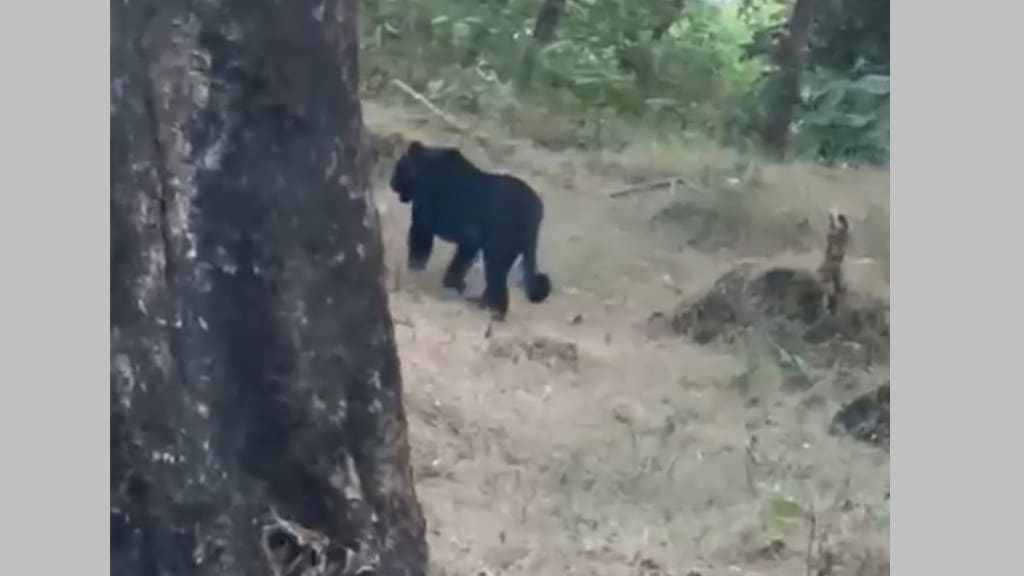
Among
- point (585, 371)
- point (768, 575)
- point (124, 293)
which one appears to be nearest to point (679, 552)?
point (768, 575)

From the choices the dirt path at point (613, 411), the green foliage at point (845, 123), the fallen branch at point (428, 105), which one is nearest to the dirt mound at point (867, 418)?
the dirt path at point (613, 411)

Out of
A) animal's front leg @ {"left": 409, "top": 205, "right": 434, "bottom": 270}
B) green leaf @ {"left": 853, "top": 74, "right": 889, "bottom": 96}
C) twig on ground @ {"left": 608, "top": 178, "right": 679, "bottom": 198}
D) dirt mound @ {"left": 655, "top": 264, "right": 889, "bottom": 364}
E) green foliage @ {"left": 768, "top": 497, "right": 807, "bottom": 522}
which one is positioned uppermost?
green leaf @ {"left": 853, "top": 74, "right": 889, "bottom": 96}

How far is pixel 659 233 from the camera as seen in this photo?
262 cm

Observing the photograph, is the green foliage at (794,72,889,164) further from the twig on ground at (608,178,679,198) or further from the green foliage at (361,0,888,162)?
the twig on ground at (608,178,679,198)

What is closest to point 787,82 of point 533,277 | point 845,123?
point 845,123

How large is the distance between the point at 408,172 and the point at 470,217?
0.38 ft

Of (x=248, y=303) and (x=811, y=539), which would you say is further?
(x=811, y=539)

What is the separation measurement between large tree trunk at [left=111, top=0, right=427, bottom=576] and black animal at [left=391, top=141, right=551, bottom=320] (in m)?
0.07

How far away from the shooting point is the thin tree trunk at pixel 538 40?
8.52 feet

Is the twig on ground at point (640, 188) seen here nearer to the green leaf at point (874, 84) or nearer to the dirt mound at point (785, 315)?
the dirt mound at point (785, 315)

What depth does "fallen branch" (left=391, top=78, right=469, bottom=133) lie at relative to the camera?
256 cm

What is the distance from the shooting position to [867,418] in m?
2.66

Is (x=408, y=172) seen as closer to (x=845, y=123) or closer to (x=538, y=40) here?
(x=538, y=40)

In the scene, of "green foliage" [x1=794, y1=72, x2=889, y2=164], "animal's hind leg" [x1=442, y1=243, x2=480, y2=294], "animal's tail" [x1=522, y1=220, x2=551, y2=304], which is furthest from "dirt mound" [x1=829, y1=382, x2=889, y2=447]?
"animal's hind leg" [x1=442, y1=243, x2=480, y2=294]
